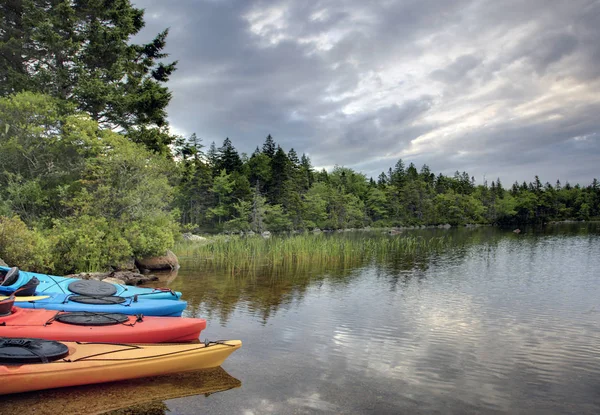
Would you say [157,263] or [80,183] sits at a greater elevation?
[80,183]

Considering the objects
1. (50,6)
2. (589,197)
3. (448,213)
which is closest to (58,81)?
(50,6)

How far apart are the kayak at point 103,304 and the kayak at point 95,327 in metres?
0.53

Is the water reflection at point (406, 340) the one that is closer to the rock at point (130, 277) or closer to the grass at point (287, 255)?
the rock at point (130, 277)

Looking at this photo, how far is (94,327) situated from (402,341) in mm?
5192

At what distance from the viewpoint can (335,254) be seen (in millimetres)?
18516

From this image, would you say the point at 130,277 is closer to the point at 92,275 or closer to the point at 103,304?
the point at 92,275

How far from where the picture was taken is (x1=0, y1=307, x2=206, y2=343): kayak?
5.66 metres

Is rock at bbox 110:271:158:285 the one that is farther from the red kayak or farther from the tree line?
the tree line

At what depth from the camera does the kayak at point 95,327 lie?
5664 mm

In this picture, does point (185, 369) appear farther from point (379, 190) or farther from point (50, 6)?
point (379, 190)

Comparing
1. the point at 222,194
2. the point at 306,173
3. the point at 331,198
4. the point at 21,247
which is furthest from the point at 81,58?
the point at 306,173

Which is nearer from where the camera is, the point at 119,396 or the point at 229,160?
the point at 119,396

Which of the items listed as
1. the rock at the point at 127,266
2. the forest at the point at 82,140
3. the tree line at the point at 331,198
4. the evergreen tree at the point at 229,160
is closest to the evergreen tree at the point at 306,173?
the tree line at the point at 331,198

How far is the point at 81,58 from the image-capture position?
58.9 ft
